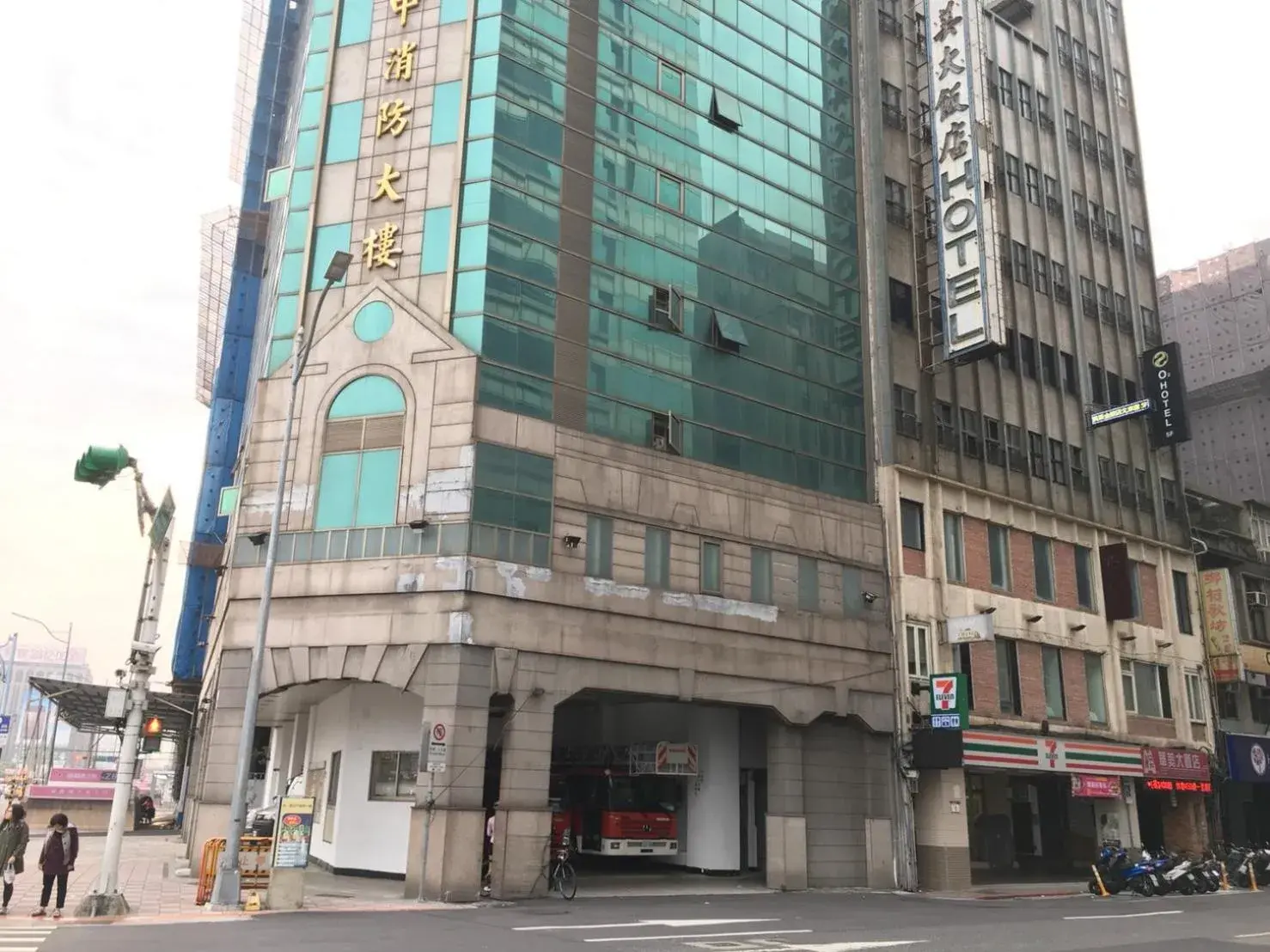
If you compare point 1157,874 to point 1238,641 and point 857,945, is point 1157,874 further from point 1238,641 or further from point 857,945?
point 857,945

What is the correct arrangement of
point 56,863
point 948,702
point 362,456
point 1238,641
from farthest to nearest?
point 1238,641 → point 948,702 → point 362,456 → point 56,863

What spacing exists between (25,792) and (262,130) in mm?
40309

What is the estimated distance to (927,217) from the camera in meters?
38.6

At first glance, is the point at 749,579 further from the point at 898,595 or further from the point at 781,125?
the point at 781,125

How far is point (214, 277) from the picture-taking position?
69.0 meters

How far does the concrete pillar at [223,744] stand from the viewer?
919 inches

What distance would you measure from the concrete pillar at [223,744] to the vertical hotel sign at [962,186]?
24.8m

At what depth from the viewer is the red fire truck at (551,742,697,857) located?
29.7m

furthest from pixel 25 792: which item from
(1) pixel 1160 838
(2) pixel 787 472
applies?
(1) pixel 1160 838

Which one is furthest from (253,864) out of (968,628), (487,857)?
(968,628)

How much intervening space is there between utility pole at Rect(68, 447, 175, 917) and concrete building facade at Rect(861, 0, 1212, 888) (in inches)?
869

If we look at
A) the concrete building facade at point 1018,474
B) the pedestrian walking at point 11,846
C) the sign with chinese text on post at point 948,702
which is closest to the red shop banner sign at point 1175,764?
the concrete building facade at point 1018,474

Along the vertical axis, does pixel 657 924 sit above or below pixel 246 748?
below

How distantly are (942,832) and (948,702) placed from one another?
4.15 meters
